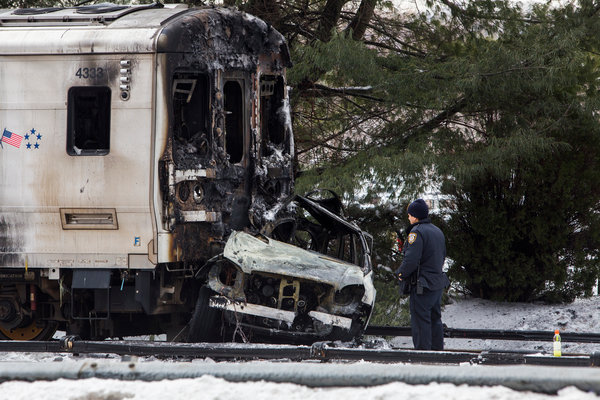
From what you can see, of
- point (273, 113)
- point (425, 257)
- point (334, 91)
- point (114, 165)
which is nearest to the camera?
point (114, 165)

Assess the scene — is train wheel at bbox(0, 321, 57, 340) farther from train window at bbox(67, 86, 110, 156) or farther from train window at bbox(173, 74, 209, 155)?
train window at bbox(173, 74, 209, 155)

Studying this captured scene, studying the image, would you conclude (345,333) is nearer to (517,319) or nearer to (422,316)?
(422,316)

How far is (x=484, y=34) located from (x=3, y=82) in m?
6.75

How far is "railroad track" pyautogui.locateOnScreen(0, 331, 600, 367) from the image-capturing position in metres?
6.49

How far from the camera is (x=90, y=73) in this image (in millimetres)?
7285

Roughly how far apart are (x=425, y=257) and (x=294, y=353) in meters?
1.68

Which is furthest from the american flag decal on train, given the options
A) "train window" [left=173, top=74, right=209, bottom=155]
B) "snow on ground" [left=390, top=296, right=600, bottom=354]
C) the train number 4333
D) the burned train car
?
"snow on ground" [left=390, top=296, right=600, bottom=354]

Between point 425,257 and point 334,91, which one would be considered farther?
point 334,91

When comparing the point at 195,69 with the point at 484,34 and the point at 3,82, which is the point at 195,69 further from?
the point at 484,34

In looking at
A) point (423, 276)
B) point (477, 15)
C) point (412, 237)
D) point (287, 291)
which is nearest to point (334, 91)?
point (477, 15)

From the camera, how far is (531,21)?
1081 cm

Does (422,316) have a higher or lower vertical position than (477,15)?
lower

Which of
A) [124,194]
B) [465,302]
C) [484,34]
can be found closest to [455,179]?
[484,34]

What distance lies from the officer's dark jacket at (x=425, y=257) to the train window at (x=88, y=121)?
9.82 feet
